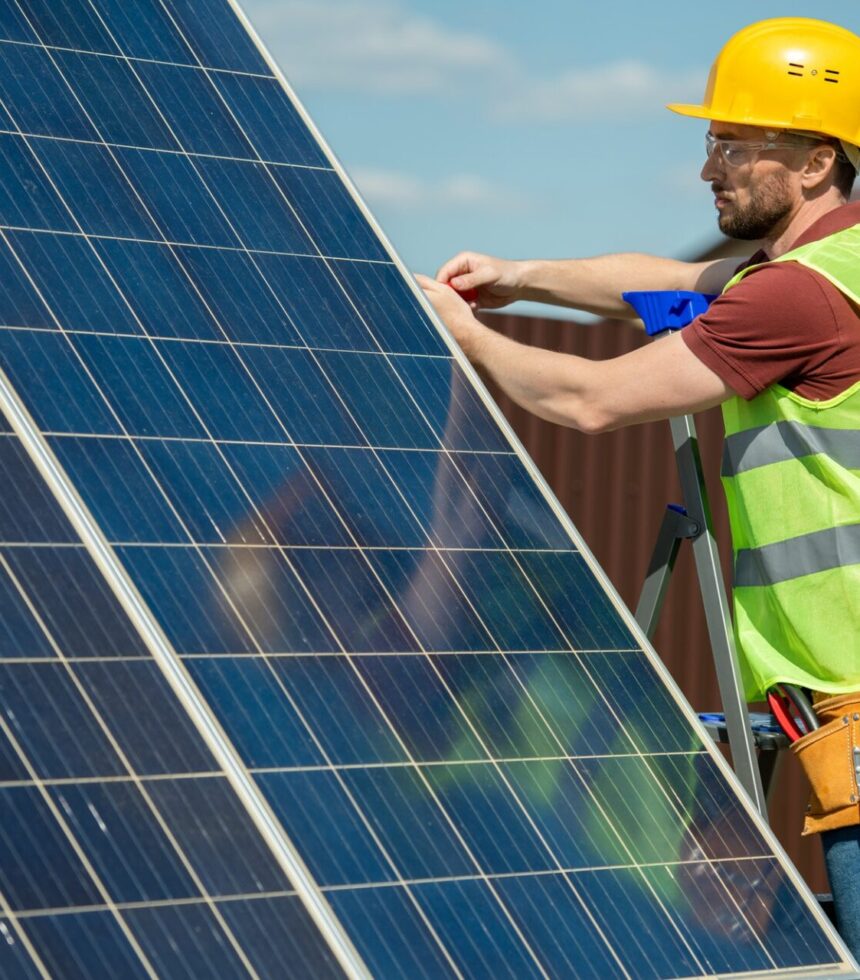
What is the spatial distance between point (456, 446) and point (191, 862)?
175 centimetres

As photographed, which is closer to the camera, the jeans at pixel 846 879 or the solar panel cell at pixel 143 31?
the jeans at pixel 846 879

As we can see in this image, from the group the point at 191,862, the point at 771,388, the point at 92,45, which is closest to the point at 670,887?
the point at 191,862

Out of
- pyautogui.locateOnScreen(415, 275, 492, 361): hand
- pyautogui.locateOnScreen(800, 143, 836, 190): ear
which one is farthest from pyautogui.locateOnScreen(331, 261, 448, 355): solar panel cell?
pyautogui.locateOnScreen(800, 143, 836, 190): ear

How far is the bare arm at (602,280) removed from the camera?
6.05 metres

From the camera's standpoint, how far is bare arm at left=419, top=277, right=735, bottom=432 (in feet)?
15.5

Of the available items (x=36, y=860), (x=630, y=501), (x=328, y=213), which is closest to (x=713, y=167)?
(x=328, y=213)

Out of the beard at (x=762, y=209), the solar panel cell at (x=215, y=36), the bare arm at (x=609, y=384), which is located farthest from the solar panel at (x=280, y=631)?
the beard at (x=762, y=209)

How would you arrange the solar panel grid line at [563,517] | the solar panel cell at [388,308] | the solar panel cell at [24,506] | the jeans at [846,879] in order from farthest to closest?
the solar panel cell at [388,308] < the jeans at [846,879] < the solar panel grid line at [563,517] < the solar panel cell at [24,506]

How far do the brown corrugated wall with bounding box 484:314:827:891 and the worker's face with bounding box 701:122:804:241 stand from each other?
7062 millimetres

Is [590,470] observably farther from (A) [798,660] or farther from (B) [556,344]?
(A) [798,660]

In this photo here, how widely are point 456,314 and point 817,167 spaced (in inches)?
46.5

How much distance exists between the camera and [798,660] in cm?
489

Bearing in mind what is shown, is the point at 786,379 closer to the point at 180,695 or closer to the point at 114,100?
the point at 180,695

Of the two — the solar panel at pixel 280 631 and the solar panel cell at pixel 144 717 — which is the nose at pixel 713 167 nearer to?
the solar panel at pixel 280 631
